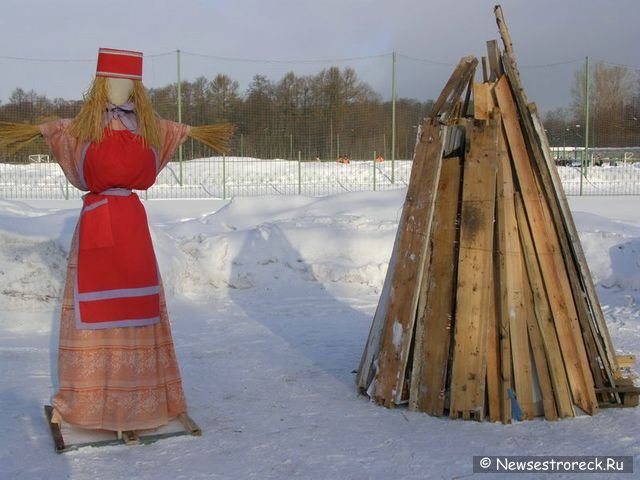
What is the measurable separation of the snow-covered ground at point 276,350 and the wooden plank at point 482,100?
1962mm

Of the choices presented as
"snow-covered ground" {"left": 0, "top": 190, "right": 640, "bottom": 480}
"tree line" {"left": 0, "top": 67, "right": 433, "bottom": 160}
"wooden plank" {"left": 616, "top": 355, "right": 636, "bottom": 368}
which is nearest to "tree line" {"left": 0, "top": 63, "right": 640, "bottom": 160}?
"tree line" {"left": 0, "top": 67, "right": 433, "bottom": 160}

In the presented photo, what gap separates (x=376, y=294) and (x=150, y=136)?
524 cm

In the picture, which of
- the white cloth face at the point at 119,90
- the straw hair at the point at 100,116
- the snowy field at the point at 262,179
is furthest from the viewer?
the snowy field at the point at 262,179

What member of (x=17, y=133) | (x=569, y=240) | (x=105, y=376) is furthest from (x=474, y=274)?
(x=17, y=133)

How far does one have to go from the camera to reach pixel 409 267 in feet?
16.3

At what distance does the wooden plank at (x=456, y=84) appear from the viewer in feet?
16.4

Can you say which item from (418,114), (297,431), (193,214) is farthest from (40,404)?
(418,114)

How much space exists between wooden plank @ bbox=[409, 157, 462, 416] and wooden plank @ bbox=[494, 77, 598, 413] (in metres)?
0.41

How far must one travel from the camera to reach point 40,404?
5.20 meters

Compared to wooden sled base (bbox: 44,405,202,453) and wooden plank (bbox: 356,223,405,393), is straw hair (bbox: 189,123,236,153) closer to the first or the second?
wooden plank (bbox: 356,223,405,393)

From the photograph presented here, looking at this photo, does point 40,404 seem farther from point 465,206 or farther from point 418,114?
point 418,114

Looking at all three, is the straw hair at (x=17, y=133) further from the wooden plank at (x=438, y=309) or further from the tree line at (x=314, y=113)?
the tree line at (x=314, y=113)

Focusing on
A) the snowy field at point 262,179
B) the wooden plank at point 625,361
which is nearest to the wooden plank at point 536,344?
the wooden plank at point 625,361

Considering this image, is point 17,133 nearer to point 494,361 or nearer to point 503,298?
point 503,298
